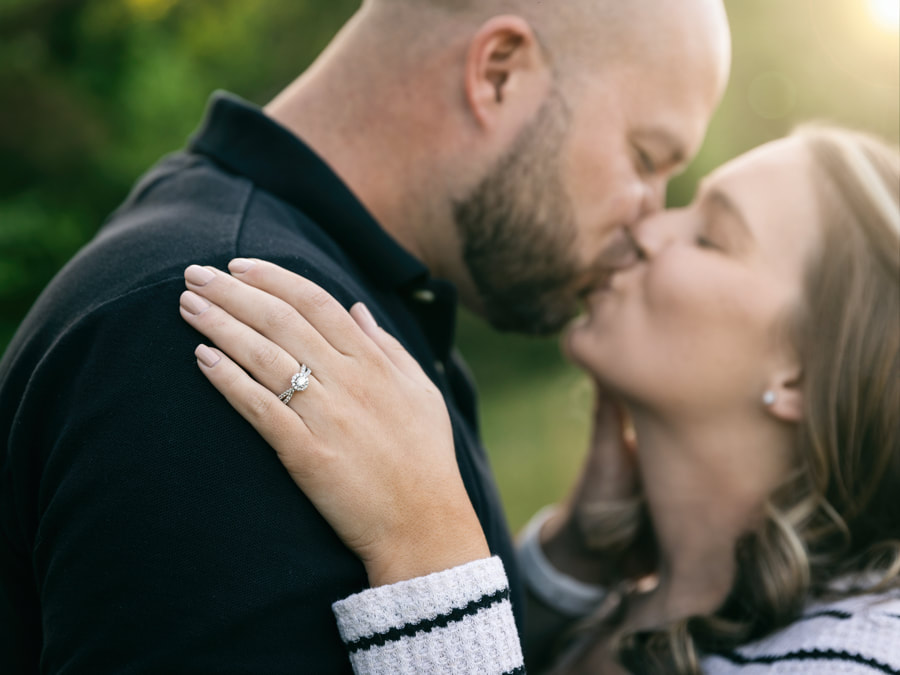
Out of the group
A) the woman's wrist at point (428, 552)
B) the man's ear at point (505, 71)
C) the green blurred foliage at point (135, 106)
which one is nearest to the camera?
the woman's wrist at point (428, 552)

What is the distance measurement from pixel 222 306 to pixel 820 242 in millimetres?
1715

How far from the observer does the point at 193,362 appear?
1.21m

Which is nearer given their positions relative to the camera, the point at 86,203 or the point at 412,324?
the point at 412,324

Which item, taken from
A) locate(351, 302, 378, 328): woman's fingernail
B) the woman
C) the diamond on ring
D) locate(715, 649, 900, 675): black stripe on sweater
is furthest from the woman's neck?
the diamond on ring

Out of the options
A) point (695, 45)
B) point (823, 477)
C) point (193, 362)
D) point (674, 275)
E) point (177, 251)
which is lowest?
point (823, 477)

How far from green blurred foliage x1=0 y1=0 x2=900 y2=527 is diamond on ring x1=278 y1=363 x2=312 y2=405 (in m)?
2.12

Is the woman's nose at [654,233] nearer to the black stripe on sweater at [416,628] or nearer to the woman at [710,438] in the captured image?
the woman at [710,438]

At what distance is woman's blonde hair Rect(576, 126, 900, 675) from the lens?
1.97 meters

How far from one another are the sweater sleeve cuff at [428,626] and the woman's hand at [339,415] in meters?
0.04

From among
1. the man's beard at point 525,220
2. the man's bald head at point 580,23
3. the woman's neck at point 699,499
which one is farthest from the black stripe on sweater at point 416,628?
the man's bald head at point 580,23

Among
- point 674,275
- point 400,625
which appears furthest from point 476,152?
point 400,625

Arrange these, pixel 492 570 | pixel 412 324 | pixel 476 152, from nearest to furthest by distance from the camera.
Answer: pixel 492 570 → pixel 412 324 → pixel 476 152

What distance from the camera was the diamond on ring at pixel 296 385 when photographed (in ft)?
4.02

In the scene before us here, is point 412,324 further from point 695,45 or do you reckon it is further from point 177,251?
point 695,45
